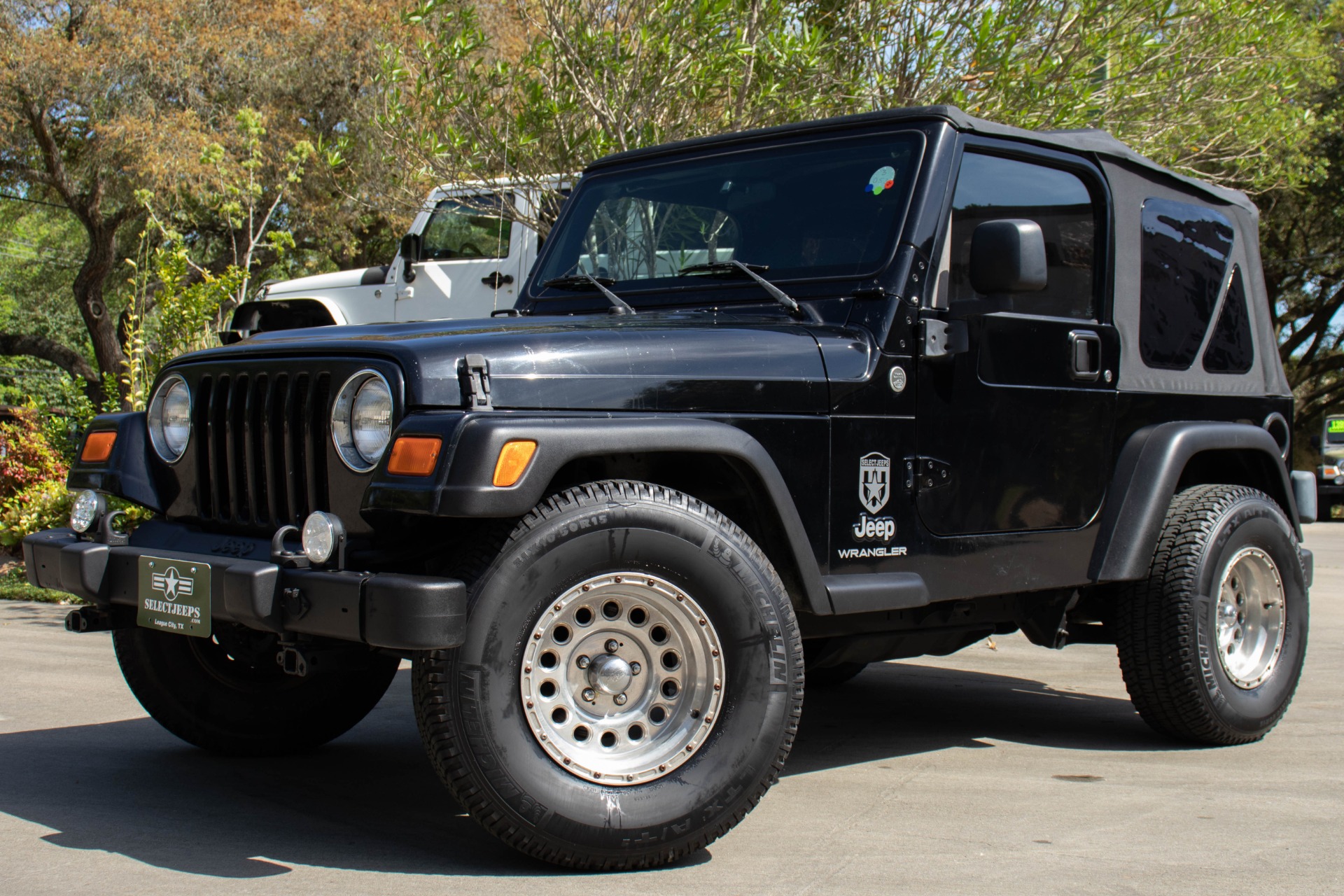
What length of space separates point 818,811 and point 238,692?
206 centimetres

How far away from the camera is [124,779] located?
14.9 feet

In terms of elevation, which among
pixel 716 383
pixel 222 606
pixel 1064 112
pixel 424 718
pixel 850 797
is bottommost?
pixel 850 797

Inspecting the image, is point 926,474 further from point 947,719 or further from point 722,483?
point 947,719

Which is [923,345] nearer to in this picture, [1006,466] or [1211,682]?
[1006,466]

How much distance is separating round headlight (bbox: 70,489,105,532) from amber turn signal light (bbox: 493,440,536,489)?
158 centimetres

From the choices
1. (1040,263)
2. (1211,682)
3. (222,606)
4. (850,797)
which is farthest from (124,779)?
(1211,682)

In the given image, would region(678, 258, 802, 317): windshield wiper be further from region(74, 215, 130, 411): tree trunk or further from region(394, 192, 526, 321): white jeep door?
region(74, 215, 130, 411): tree trunk

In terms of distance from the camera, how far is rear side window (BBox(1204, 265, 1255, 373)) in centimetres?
554

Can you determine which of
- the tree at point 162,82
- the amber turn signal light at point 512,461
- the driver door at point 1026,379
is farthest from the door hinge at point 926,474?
the tree at point 162,82

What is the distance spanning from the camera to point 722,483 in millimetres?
4051

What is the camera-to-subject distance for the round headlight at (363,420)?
3553mm

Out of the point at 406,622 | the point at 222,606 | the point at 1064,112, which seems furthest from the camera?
the point at 1064,112

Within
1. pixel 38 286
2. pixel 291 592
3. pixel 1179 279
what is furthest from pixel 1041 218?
pixel 38 286

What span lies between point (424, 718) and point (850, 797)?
→ 1.64 metres
